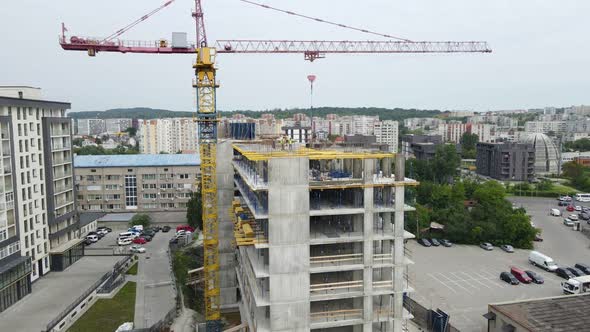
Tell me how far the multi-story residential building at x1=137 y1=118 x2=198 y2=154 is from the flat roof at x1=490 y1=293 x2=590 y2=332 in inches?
4280

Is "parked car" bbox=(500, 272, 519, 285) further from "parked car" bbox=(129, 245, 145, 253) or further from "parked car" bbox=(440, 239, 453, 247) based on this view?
"parked car" bbox=(129, 245, 145, 253)

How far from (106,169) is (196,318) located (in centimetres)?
3755

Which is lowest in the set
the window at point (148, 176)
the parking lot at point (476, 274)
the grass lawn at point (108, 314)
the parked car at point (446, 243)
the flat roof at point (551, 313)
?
the grass lawn at point (108, 314)

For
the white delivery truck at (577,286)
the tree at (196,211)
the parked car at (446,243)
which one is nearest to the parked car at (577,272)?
the white delivery truck at (577,286)

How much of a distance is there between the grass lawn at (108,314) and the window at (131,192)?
28220mm

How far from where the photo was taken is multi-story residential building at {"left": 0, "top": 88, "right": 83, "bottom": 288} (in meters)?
36.2

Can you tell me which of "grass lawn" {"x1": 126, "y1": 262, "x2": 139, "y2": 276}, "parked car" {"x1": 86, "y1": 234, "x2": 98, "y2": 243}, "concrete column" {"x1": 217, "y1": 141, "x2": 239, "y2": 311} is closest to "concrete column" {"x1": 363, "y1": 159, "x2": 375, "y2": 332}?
"concrete column" {"x1": 217, "y1": 141, "x2": 239, "y2": 311}

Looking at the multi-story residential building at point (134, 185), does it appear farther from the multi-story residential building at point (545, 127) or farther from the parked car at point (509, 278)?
the multi-story residential building at point (545, 127)

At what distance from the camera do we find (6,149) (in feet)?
114

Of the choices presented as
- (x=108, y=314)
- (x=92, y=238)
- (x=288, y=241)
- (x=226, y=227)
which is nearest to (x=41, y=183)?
(x=92, y=238)

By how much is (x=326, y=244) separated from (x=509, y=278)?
2321 centimetres

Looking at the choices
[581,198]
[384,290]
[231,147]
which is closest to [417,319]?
[384,290]

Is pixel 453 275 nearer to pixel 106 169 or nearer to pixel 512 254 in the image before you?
pixel 512 254

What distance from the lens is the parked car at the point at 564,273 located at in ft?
124
